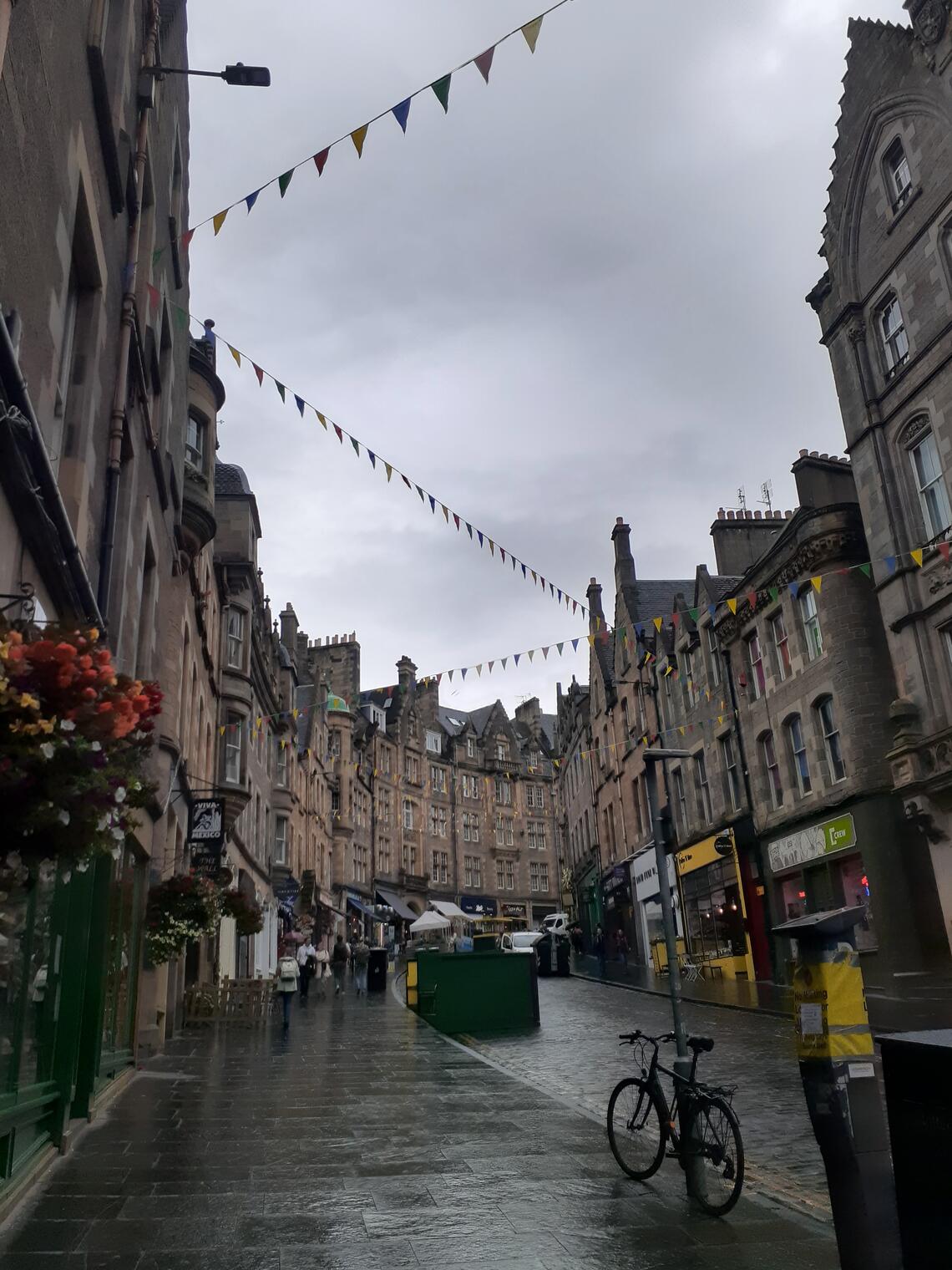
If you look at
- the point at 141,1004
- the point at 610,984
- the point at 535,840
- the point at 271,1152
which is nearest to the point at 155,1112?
the point at 271,1152

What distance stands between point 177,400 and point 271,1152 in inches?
541

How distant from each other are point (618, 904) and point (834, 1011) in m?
41.0

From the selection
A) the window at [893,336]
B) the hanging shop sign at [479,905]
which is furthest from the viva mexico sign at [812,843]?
the hanging shop sign at [479,905]

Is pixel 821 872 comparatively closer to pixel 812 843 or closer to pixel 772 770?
pixel 812 843

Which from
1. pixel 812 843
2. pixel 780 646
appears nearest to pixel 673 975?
pixel 812 843

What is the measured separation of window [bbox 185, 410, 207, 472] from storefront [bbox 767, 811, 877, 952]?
53.2 ft

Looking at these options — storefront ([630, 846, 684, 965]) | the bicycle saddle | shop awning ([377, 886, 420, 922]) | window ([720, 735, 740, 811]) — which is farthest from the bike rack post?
shop awning ([377, 886, 420, 922])

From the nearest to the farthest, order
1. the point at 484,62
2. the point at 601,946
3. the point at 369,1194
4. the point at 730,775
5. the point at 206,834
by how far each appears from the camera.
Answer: the point at 369,1194 < the point at 484,62 < the point at 206,834 < the point at 730,775 < the point at 601,946

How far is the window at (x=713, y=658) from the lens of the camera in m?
30.7

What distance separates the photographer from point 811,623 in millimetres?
25344

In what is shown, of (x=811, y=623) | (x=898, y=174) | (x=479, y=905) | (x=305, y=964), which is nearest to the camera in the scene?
(x=898, y=174)

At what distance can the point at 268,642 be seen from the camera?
38062 millimetres

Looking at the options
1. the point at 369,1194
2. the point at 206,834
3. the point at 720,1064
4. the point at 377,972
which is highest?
the point at 206,834

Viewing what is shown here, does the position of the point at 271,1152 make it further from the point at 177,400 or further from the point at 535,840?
the point at 535,840
